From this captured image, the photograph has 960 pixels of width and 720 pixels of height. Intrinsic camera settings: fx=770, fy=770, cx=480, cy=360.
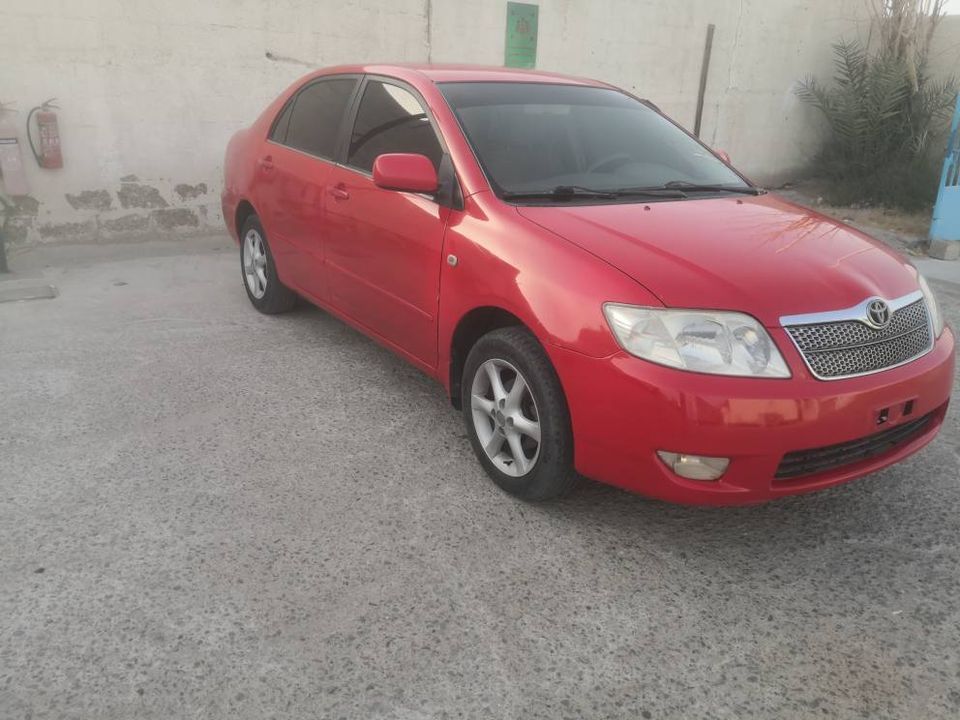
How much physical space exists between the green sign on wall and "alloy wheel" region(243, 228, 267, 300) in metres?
4.34

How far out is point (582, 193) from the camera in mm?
3125

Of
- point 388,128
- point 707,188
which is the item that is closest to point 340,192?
point 388,128

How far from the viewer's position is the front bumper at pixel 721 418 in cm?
229

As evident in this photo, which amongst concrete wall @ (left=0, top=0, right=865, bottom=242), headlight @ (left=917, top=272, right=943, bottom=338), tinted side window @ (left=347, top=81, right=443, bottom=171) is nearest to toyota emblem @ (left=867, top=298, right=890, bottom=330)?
headlight @ (left=917, top=272, right=943, bottom=338)

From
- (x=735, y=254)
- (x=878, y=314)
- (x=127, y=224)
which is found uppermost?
(x=735, y=254)

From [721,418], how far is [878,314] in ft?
2.34

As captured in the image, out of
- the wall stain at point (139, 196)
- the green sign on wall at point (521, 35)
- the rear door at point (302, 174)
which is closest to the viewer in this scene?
the rear door at point (302, 174)

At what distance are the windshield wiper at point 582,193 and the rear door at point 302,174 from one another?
1350mm

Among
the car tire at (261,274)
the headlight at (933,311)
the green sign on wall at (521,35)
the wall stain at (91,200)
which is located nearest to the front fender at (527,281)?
the headlight at (933,311)

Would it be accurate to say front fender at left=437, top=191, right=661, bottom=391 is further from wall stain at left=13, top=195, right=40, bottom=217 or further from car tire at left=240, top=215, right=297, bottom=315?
wall stain at left=13, top=195, right=40, bottom=217

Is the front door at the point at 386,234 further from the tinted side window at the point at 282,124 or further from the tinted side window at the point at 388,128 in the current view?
the tinted side window at the point at 282,124

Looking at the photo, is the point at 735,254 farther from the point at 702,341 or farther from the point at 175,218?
the point at 175,218

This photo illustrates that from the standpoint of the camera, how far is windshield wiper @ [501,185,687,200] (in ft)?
10.0

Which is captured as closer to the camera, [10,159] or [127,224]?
[10,159]
